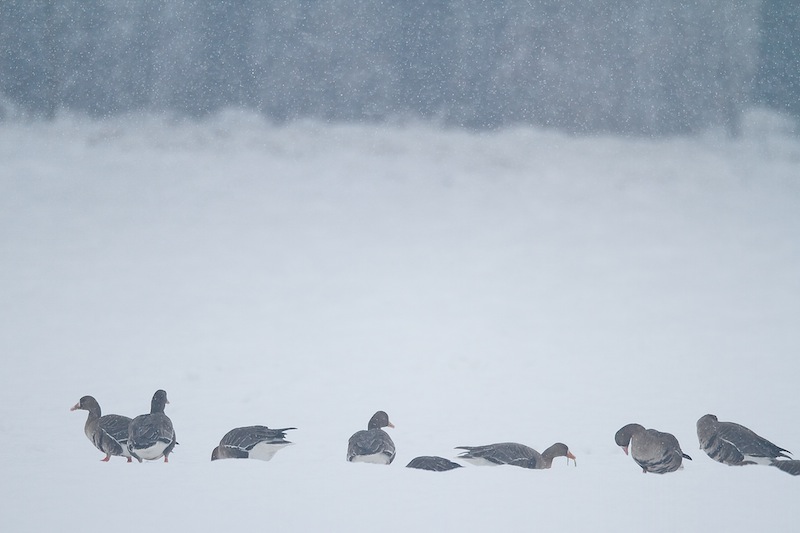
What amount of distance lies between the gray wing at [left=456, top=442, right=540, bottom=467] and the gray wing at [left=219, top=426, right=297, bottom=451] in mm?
959

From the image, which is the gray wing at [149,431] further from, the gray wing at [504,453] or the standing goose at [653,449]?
the standing goose at [653,449]

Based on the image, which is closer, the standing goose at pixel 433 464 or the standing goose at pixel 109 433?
the standing goose at pixel 433 464

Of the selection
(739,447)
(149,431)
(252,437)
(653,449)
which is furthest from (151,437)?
(739,447)

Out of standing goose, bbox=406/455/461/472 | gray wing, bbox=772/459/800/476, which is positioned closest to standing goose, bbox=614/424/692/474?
gray wing, bbox=772/459/800/476

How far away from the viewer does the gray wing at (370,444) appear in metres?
4.10

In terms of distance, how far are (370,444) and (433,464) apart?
338 millimetres

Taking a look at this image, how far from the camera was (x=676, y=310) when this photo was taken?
520cm

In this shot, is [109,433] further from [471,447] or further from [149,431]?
[471,447]

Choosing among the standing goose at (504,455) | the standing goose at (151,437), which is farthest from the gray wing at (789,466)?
the standing goose at (151,437)

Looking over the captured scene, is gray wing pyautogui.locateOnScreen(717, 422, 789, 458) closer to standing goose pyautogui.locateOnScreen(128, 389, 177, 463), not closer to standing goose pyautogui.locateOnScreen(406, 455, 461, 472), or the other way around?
standing goose pyautogui.locateOnScreen(406, 455, 461, 472)

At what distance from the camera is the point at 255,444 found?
13.8 feet

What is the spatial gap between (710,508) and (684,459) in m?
0.48

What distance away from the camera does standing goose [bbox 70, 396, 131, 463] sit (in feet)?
13.7

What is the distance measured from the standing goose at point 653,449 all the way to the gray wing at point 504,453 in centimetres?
52
